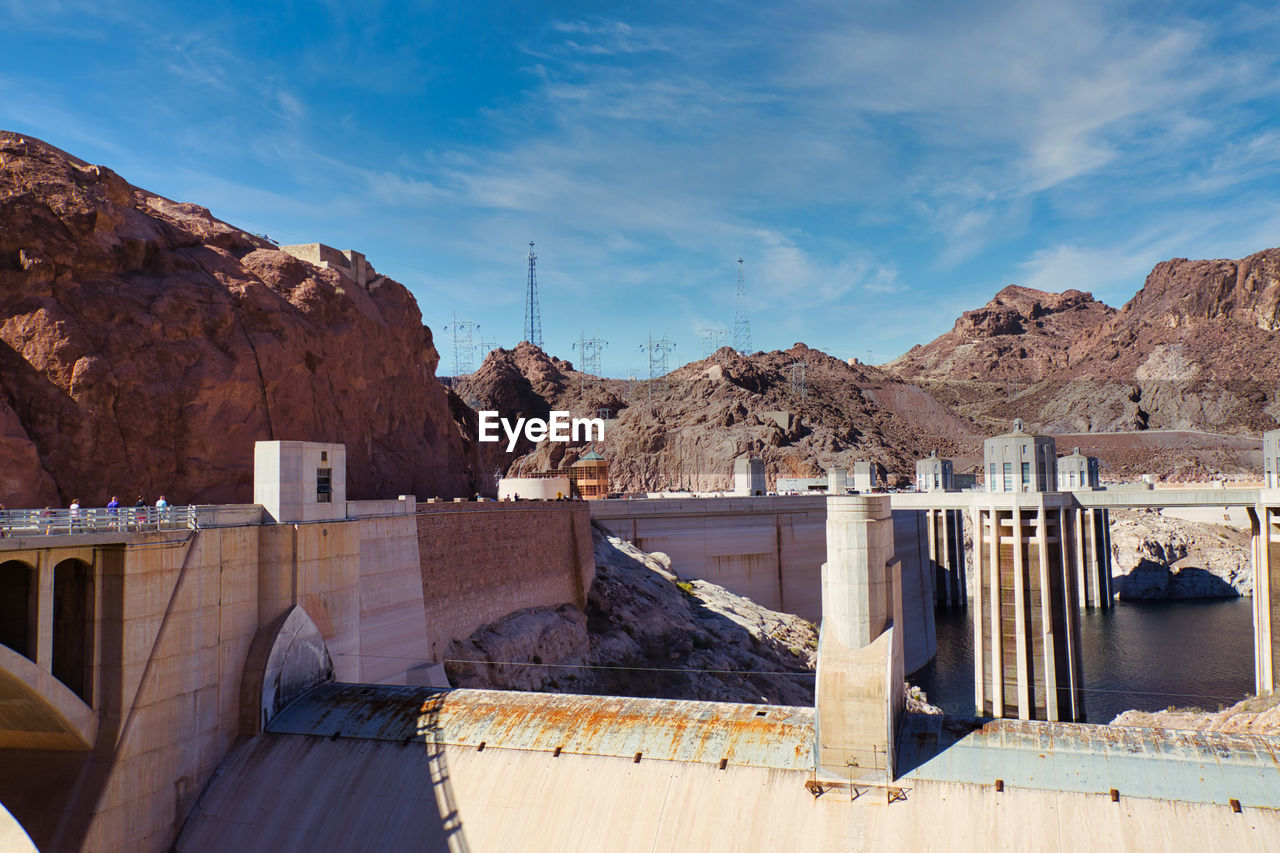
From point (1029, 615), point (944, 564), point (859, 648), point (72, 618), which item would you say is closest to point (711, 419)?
point (944, 564)

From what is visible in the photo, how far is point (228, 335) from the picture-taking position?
3522 centimetres

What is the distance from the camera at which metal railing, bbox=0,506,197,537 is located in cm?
1830

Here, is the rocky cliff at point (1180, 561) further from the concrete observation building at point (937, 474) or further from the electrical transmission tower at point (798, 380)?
the electrical transmission tower at point (798, 380)

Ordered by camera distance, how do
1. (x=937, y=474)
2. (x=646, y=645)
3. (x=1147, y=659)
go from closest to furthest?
(x=646, y=645) < (x=1147, y=659) < (x=937, y=474)

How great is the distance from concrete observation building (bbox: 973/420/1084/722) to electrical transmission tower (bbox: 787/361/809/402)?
8989 centimetres

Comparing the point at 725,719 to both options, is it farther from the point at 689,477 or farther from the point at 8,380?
the point at 689,477

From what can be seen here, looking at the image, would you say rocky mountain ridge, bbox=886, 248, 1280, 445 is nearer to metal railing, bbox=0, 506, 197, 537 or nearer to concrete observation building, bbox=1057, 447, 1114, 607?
concrete observation building, bbox=1057, 447, 1114, 607

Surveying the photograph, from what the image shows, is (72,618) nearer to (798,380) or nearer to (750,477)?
(750,477)

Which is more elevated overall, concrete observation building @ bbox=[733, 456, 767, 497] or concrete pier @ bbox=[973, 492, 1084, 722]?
concrete observation building @ bbox=[733, 456, 767, 497]

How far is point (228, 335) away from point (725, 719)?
2586 cm

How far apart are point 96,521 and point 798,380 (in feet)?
442

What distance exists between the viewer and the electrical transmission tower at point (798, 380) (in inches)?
5261

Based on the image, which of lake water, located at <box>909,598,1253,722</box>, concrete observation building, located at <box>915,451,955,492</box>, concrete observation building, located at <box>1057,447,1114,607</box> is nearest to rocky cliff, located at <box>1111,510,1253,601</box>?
lake water, located at <box>909,598,1253,722</box>

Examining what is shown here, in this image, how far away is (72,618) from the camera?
19.6 metres
